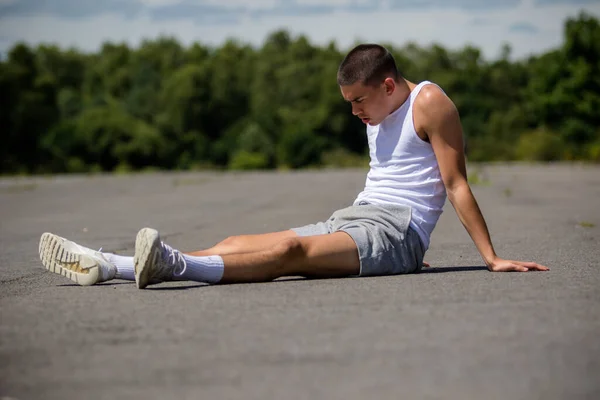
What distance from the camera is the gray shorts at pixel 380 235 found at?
18.3ft

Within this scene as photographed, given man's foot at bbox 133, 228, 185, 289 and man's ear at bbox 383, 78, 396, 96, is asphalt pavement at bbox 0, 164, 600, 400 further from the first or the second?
man's ear at bbox 383, 78, 396, 96

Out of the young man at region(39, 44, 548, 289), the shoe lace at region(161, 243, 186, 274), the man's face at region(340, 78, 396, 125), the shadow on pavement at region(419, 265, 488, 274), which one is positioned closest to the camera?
the shoe lace at region(161, 243, 186, 274)

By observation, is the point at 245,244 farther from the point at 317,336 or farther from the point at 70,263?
the point at 317,336

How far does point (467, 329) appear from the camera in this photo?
12.4 ft

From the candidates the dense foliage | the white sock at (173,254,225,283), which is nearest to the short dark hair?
the white sock at (173,254,225,283)

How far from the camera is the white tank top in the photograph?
18.9ft

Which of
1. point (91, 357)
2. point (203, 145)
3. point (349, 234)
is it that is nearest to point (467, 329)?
point (91, 357)

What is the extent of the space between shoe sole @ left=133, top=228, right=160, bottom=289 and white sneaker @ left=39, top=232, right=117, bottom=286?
1.07ft

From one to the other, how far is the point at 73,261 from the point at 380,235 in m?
1.69

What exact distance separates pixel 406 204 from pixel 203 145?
7546 centimetres

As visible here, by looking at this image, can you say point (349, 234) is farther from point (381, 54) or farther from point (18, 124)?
point (18, 124)

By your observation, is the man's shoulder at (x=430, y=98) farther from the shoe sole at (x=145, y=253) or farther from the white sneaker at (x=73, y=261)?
the white sneaker at (x=73, y=261)

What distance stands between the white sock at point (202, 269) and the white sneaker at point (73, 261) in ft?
1.68

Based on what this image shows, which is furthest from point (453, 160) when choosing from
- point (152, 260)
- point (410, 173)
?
point (152, 260)
